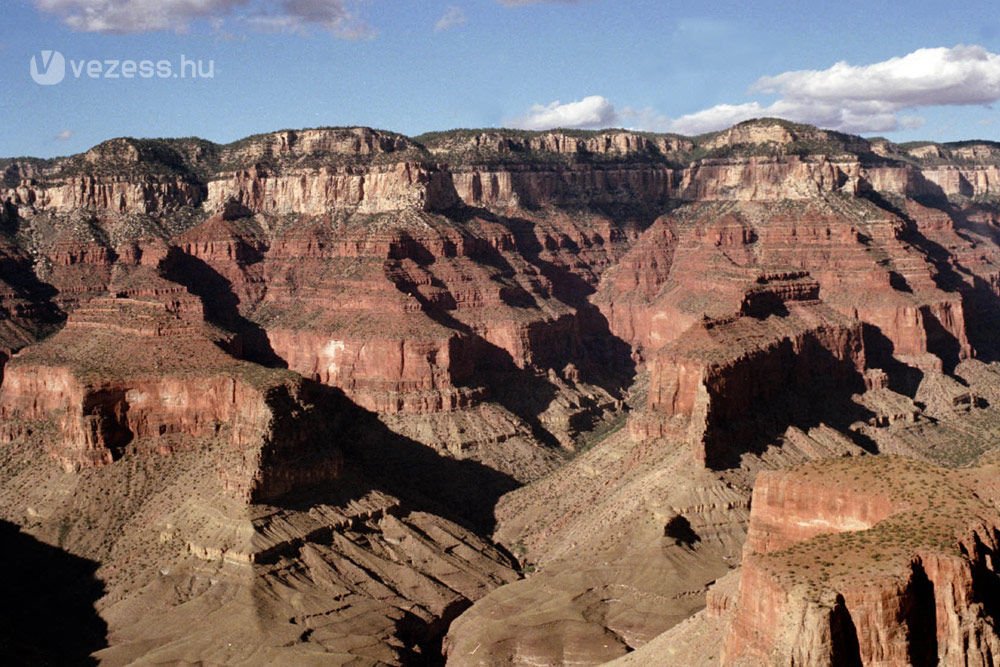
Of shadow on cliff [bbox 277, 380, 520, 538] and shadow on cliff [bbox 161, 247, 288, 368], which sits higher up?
shadow on cliff [bbox 161, 247, 288, 368]

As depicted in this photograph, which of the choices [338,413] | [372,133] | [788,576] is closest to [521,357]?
[338,413]

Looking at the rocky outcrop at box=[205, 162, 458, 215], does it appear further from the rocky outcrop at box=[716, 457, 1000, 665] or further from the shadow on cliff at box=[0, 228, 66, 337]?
the rocky outcrop at box=[716, 457, 1000, 665]

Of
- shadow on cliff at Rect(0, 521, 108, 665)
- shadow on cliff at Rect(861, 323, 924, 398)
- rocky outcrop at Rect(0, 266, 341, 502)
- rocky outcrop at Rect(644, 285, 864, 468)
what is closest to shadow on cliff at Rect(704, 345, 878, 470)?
rocky outcrop at Rect(644, 285, 864, 468)

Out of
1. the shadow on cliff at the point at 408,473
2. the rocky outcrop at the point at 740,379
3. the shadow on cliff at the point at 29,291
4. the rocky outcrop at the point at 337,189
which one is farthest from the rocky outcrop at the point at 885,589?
the rocky outcrop at the point at 337,189

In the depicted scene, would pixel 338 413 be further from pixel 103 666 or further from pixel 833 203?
pixel 833 203

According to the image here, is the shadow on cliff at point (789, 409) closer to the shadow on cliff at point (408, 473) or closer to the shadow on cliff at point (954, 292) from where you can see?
the shadow on cliff at point (408, 473)

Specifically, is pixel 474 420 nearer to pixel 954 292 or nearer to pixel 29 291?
pixel 29 291
